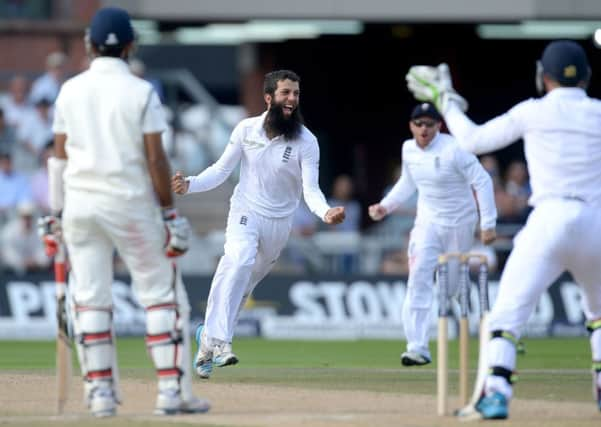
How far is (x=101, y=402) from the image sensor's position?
→ 7.92 metres

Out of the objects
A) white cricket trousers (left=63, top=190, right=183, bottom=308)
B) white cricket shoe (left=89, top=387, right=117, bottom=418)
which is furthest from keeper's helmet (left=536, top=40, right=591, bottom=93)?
white cricket shoe (left=89, top=387, right=117, bottom=418)

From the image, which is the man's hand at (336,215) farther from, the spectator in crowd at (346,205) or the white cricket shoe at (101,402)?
the spectator in crowd at (346,205)

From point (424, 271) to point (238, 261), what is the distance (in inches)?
81.0

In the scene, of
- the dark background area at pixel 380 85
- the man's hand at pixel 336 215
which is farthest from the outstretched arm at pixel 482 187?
the dark background area at pixel 380 85

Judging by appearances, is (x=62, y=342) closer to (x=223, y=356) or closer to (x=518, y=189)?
(x=223, y=356)

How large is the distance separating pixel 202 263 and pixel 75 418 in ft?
34.5

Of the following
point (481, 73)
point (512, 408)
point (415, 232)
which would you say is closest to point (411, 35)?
point (481, 73)

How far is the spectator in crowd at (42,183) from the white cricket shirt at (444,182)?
6.63 meters

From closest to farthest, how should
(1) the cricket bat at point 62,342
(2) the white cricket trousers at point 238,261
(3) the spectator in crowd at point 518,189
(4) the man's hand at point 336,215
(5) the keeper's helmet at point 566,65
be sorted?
(5) the keeper's helmet at point 566,65
(1) the cricket bat at point 62,342
(4) the man's hand at point 336,215
(2) the white cricket trousers at point 238,261
(3) the spectator in crowd at point 518,189

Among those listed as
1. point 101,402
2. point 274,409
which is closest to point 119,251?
point 101,402

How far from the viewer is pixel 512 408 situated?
8719 mm

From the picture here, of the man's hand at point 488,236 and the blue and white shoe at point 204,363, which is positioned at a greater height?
the man's hand at point 488,236

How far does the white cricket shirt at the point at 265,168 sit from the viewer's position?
35.7 feet

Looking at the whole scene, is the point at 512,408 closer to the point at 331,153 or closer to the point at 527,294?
the point at 527,294
